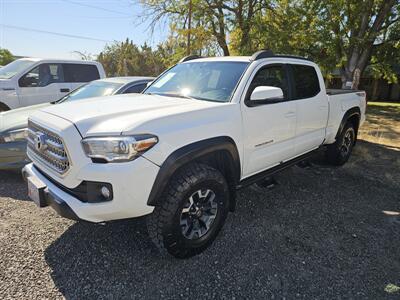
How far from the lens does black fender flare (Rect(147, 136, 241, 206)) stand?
229 centimetres

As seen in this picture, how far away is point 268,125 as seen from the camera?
3303 millimetres

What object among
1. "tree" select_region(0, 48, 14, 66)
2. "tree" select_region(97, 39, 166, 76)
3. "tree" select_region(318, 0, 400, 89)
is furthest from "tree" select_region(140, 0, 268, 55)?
"tree" select_region(0, 48, 14, 66)

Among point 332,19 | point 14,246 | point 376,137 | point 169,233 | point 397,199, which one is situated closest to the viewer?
point 169,233

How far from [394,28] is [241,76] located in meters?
15.9

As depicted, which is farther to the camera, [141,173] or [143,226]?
[143,226]

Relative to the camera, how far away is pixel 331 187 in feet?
14.8

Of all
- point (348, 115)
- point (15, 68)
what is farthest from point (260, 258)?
point (15, 68)

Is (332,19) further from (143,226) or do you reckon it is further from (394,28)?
(143,226)

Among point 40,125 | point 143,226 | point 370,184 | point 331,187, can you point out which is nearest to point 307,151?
point 331,187

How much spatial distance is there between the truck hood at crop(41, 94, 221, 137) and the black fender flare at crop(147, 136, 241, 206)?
1.07ft

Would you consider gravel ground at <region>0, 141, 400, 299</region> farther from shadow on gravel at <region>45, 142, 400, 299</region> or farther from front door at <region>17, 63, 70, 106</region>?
front door at <region>17, 63, 70, 106</region>

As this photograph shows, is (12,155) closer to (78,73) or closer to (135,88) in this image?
(135,88)

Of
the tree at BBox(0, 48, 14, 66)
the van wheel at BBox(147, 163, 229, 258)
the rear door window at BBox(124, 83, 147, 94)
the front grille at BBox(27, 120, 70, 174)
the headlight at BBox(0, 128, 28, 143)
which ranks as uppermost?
the tree at BBox(0, 48, 14, 66)

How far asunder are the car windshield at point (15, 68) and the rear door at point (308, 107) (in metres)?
6.46
